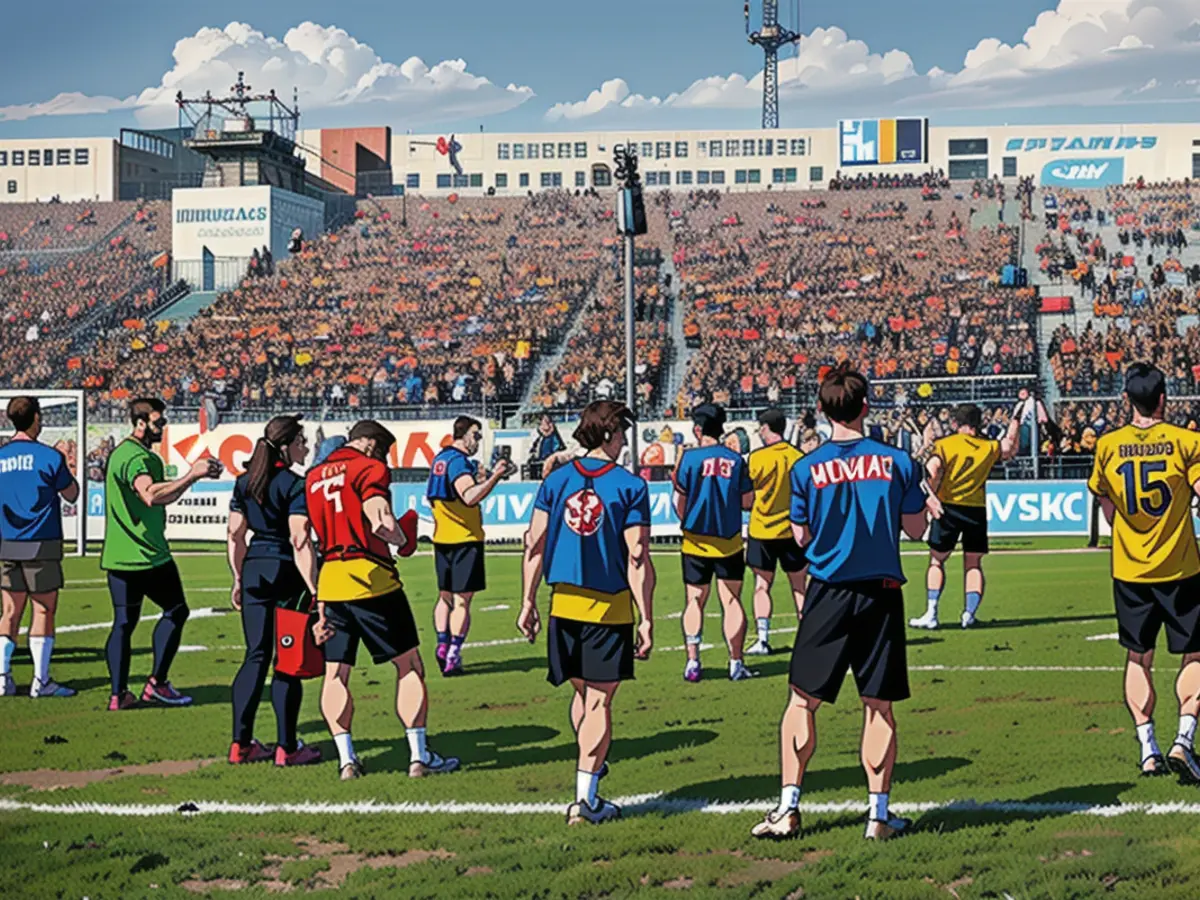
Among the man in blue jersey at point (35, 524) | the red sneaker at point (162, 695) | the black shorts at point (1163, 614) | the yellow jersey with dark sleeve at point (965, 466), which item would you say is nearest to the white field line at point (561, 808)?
the black shorts at point (1163, 614)

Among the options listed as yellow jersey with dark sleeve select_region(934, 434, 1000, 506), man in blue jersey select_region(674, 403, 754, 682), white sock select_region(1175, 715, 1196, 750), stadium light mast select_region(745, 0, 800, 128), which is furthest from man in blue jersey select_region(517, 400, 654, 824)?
stadium light mast select_region(745, 0, 800, 128)

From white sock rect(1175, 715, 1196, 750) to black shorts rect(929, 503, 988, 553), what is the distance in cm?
718

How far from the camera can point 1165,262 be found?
54.0 meters

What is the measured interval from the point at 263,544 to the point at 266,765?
136 cm

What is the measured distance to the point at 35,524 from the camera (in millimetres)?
12406

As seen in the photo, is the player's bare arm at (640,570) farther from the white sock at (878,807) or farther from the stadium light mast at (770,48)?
the stadium light mast at (770,48)

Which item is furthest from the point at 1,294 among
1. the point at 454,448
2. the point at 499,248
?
the point at 454,448

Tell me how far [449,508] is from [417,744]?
475cm

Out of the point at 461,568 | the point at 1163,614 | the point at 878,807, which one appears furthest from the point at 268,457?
the point at 1163,614

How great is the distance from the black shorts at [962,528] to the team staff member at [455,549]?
194 inches

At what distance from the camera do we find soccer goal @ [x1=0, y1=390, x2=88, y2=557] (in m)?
28.4

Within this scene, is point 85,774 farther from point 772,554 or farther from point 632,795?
point 772,554

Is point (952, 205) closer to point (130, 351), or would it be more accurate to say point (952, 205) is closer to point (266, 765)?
point (130, 351)

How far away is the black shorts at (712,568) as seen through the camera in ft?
42.9
